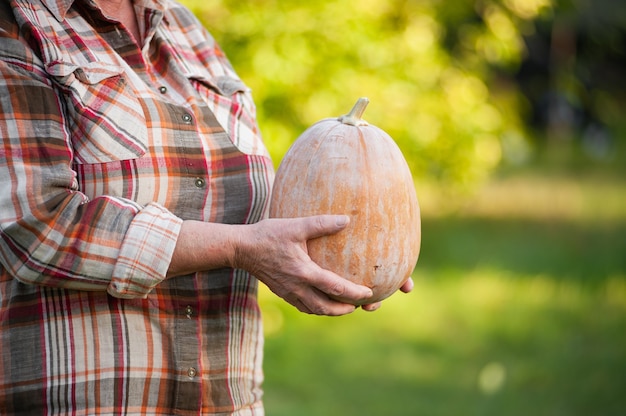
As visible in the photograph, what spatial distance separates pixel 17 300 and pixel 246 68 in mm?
3221

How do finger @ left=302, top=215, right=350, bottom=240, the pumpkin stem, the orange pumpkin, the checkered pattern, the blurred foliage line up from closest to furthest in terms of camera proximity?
the checkered pattern, finger @ left=302, top=215, right=350, bottom=240, the orange pumpkin, the pumpkin stem, the blurred foliage

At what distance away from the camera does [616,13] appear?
12.2 meters

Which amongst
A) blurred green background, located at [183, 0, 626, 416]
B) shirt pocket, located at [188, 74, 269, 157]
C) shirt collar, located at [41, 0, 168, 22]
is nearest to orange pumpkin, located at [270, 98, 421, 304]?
shirt pocket, located at [188, 74, 269, 157]

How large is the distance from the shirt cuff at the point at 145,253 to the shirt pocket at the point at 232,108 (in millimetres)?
391

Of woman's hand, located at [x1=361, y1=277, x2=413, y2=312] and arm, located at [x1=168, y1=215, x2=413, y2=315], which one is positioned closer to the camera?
arm, located at [x1=168, y1=215, x2=413, y2=315]

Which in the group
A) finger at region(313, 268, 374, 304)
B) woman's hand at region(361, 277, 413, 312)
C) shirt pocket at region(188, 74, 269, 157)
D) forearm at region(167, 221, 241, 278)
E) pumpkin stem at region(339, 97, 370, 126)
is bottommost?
woman's hand at region(361, 277, 413, 312)

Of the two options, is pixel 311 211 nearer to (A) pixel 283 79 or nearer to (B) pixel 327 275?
(B) pixel 327 275

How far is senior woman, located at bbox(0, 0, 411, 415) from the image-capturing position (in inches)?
72.3

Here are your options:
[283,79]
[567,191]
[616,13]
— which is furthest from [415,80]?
[616,13]

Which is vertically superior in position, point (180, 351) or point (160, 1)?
point (160, 1)

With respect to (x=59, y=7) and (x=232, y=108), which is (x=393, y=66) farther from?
(x=59, y=7)

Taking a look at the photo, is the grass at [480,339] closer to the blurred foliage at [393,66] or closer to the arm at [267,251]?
the blurred foliage at [393,66]

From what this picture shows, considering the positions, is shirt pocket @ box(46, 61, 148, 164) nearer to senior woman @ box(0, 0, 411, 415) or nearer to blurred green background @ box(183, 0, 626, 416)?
senior woman @ box(0, 0, 411, 415)

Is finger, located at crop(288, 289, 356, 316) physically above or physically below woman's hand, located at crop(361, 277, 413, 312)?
above
